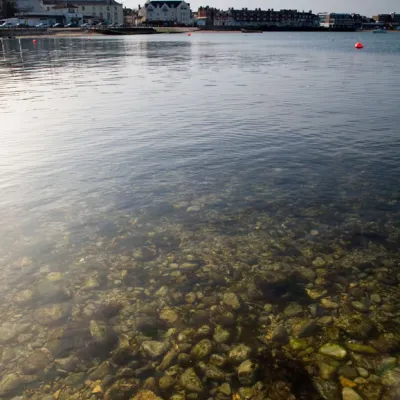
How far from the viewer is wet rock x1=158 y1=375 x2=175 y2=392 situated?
18.1 feet

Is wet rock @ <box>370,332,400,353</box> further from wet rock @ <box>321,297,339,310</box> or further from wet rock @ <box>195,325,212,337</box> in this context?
wet rock @ <box>195,325,212,337</box>

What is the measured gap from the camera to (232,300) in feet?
24.1

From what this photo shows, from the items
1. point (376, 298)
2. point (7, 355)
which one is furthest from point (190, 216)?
point (7, 355)

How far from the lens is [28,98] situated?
98.2 feet

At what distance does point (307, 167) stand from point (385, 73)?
39116 mm

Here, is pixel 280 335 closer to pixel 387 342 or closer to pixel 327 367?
pixel 327 367

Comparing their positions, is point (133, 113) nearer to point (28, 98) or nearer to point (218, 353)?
point (28, 98)

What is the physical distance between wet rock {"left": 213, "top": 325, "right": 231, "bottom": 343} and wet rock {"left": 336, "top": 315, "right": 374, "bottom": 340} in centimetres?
205

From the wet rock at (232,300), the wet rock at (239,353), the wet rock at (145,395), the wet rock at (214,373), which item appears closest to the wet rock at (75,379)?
the wet rock at (145,395)

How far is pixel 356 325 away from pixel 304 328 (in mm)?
962

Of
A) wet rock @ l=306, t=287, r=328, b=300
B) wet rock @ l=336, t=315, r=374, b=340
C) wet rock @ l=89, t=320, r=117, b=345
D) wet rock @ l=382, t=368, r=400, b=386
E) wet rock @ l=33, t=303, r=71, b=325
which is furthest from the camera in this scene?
wet rock @ l=306, t=287, r=328, b=300

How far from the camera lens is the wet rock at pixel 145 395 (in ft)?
17.6

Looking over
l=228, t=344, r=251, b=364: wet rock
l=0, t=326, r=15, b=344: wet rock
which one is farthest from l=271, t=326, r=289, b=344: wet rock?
l=0, t=326, r=15, b=344: wet rock

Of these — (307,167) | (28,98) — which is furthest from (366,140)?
(28,98)
